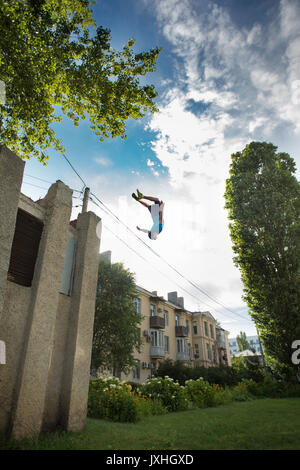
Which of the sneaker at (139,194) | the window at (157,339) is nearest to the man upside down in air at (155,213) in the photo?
the sneaker at (139,194)

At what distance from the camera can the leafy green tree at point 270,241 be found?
51.0ft

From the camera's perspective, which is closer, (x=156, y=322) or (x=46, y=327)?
(x=46, y=327)

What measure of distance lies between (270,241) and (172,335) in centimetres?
2350

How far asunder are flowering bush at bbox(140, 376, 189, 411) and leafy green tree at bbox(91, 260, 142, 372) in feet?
20.9

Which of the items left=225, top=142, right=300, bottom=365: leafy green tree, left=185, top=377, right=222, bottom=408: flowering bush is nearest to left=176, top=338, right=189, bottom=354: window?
left=225, top=142, right=300, bottom=365: leafy green tree

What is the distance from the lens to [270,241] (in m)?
16.4

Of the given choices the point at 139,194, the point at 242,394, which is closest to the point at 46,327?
the point at 139,194

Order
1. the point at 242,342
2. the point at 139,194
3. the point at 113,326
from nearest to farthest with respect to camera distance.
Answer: the point at 139,194, the point at 113,326, the point at 242,342

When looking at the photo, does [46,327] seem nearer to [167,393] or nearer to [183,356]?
[167,393]

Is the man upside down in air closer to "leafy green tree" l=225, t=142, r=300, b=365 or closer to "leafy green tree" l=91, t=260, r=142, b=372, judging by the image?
"leafy green tree" l=225, t=142, r=300, b=365

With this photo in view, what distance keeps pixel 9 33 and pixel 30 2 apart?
1105mm

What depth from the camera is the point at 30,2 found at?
25.8ft

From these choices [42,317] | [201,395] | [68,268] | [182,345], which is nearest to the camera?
[42,317]

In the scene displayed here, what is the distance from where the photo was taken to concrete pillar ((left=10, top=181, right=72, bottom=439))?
207 inches
